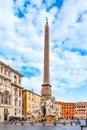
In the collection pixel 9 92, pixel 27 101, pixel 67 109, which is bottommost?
pixel 67 109

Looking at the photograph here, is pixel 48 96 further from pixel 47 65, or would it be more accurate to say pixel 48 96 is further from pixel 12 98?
pixel 12 98

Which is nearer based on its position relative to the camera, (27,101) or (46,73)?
(46,73)

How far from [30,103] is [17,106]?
16668mm

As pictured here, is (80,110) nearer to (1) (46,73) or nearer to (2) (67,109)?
(2) (67,109)

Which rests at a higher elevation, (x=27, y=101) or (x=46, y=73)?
(x=46, y=73)

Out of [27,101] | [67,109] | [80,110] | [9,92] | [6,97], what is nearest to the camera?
[6,97]

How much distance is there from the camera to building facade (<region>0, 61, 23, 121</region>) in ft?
228

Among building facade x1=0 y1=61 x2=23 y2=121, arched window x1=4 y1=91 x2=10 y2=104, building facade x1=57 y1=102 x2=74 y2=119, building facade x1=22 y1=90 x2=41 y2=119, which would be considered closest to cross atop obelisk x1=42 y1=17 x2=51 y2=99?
building facade x1=0 y1=61 x2=23 y2=121

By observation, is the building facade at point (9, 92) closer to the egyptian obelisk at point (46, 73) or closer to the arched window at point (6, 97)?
the arched window at point (6, 97)

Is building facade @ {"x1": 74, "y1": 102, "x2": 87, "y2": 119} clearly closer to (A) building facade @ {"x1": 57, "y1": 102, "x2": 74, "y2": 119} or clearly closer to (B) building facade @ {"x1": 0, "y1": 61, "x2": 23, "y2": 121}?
(A) building facade @ {"x1": 57, "y1": 102, "x2": 74, "y2": 119}

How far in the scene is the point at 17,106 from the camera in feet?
261

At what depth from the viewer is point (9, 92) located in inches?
2904

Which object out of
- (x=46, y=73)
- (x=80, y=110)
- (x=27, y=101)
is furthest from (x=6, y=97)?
(x=80, y=110)

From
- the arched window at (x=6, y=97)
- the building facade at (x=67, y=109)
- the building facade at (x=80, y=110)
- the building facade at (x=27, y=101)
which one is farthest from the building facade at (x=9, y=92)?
the building facade at (x=67, y=109)
